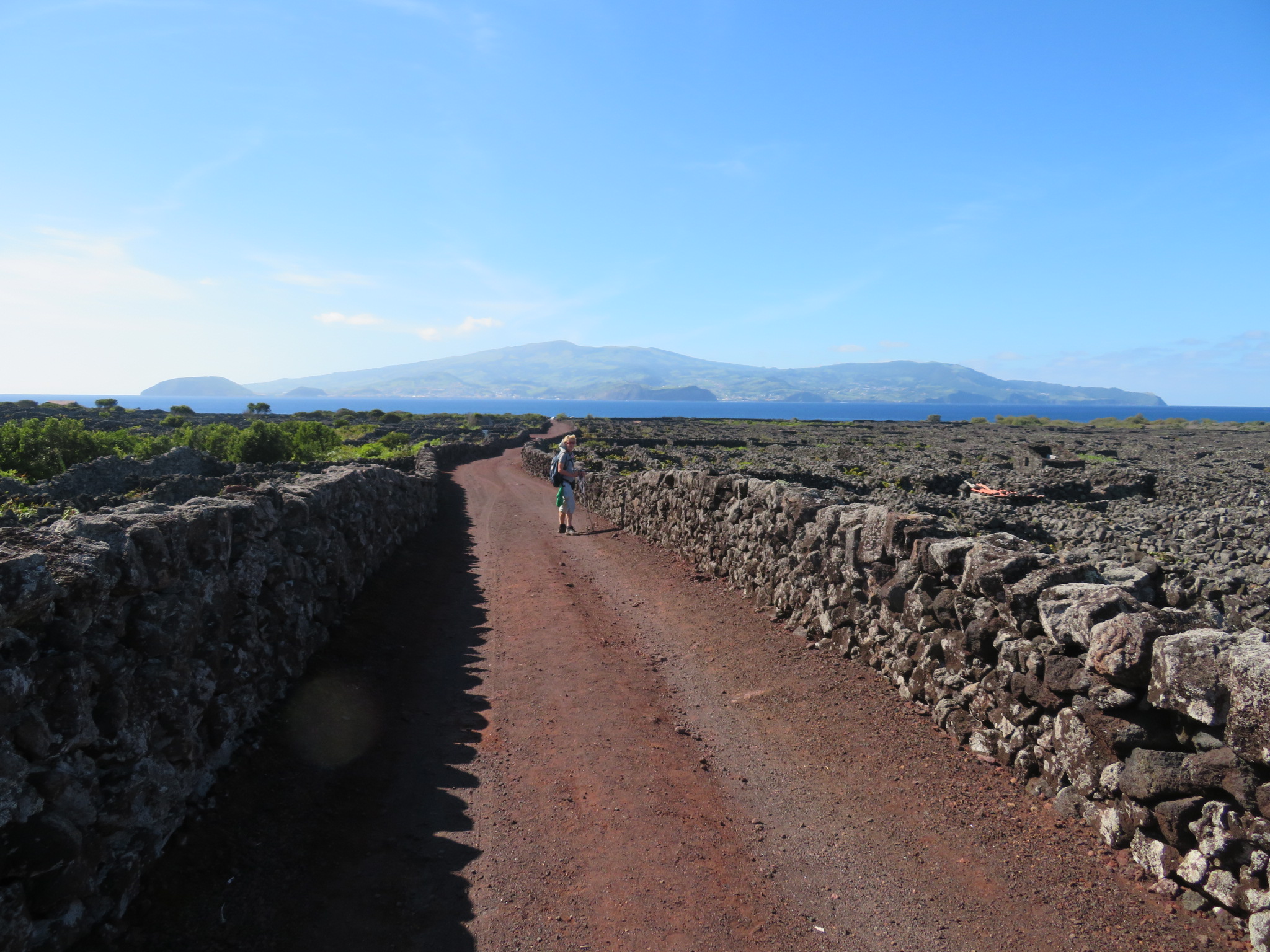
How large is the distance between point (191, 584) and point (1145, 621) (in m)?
7.07

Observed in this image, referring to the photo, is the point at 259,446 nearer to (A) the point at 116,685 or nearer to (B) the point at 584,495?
(B) the point at 584,495

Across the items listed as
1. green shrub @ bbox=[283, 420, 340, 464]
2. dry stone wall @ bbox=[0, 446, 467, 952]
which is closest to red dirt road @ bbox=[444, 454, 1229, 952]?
dry stone wall @ bbox=[0, 446, 467, 952]

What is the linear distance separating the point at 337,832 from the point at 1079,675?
5766 millimetres

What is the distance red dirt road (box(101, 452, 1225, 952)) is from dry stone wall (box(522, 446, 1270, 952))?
0.29 m

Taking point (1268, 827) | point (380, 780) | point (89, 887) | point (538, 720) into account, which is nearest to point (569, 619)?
point (538, 720)

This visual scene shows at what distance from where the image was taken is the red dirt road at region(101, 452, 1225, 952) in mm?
4164

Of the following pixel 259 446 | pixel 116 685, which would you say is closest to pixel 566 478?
pixel 116 685

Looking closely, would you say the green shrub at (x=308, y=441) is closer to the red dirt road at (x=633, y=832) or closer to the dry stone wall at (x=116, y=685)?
the dry stone wall at (x=116, y=685)

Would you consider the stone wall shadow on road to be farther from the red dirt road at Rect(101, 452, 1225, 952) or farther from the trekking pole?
the trekking pole

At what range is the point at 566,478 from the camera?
1750 centimetres

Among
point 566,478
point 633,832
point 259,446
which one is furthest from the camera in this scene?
point 259,446

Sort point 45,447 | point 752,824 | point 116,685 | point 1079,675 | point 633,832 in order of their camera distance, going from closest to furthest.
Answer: point 116,685
point 1079,675
point 633,832
point 752,824
point 45,447

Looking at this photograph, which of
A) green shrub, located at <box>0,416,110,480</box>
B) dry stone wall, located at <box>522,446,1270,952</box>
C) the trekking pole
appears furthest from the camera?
green shrub, located at <box>0,416,110,480</box>

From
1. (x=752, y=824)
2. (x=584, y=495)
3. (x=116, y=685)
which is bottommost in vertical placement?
(x=752, y=824)
